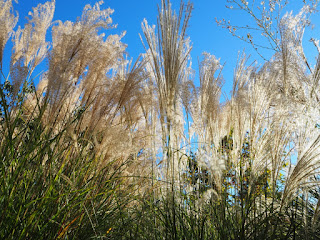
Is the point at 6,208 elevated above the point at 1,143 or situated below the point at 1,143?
below

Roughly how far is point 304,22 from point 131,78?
165cm

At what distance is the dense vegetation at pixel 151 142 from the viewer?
6.35 feet

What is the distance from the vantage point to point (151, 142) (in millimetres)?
2555

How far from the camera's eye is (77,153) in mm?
2314

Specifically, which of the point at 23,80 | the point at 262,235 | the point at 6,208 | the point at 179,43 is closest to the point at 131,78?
the point at 179,43

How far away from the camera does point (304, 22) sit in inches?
109

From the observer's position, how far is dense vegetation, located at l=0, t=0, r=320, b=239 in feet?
6.35

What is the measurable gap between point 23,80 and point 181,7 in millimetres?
1163

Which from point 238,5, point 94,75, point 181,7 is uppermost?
point 238,5

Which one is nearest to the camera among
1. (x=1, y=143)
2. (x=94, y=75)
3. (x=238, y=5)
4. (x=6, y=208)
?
(x=6, y=208)

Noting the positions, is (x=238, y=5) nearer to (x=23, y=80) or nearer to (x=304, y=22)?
(x=304, y=22)

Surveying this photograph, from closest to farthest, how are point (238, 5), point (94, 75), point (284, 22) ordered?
1. point (94, 75)
2. point (284, 22)
3. point (238, 5)

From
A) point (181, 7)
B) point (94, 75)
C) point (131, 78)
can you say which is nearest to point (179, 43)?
point (181, 7)

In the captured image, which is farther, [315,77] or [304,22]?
[304,22]
